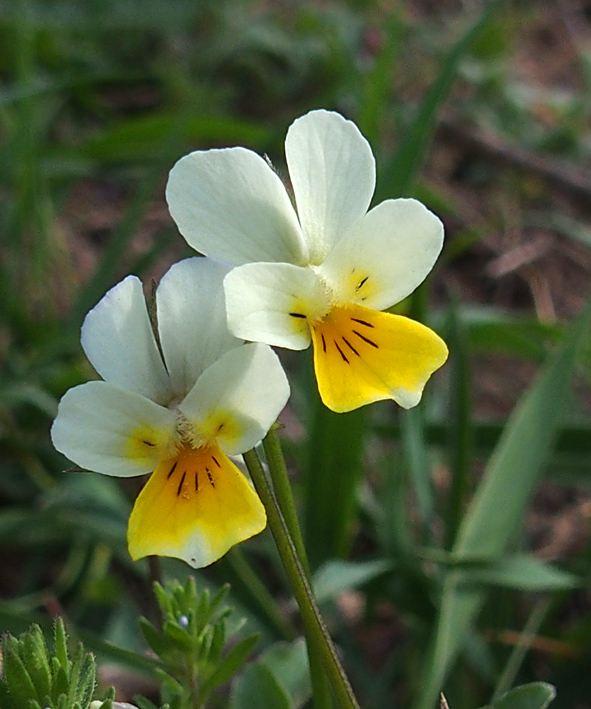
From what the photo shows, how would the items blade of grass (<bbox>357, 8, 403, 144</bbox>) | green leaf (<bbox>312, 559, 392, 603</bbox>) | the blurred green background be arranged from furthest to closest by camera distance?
blade of grass (<bbox>357, 8, 403, 144</bbox>) → the blurred green background → green leaf (<bbox>312, 559, 392, 603</bbox>)

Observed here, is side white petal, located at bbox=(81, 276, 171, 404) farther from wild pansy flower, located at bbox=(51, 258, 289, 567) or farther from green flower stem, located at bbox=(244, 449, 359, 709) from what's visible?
green flower stem, located at bbox=(244, 449, 359, 709)

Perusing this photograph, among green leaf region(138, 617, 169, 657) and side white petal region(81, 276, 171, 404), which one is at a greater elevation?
side white petal region(81, 276, 171, 404)

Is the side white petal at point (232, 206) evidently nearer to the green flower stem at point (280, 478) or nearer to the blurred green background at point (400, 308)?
the green flower stem at point (280, 478)

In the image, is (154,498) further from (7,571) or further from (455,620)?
(7,571)

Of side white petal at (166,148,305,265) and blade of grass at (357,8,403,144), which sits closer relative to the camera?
side white petal at (166,148,305,265)

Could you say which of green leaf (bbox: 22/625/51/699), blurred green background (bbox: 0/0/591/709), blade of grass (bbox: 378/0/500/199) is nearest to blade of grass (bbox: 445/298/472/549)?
blurred green background (bbox: 0/0/591/709)

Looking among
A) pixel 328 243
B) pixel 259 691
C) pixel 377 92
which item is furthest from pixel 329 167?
pixel 377 92

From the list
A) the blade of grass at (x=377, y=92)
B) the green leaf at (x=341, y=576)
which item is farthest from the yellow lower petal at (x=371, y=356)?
the blade of grass at (x=377, y=92)

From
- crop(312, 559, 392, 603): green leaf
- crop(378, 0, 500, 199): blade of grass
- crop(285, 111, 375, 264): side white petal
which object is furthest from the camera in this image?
crop(378, 0, 500, 199): blade of grass
